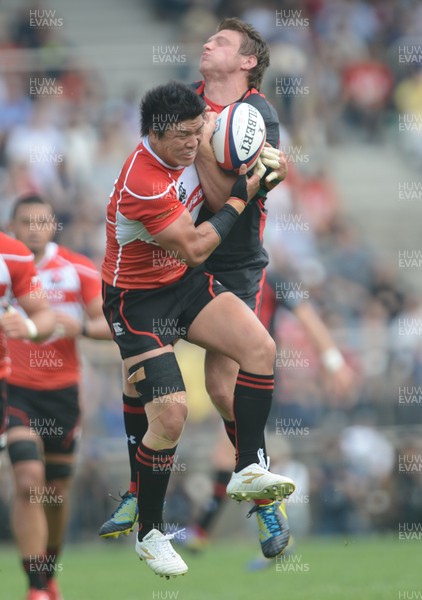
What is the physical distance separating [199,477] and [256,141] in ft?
24.0

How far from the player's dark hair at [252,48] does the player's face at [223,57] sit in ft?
0.15

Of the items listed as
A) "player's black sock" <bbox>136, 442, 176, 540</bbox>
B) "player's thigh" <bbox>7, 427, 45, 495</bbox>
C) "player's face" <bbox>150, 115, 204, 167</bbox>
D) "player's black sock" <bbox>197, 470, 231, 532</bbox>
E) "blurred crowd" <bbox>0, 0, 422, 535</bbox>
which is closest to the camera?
"player's face" <bbox>150, 115, 204, 167</bbox>

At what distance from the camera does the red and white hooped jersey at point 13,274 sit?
8.09 m

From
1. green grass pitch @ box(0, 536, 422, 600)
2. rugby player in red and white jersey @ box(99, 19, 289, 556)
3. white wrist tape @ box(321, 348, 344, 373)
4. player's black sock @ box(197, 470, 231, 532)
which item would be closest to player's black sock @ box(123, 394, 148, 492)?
rugby player in red and white jersey @ box(99, 19, 289, 556)

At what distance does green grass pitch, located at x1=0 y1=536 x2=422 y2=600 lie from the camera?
9172 millimetres

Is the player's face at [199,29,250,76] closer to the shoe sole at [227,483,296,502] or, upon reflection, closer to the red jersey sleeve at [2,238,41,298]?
the red jersey sleeve at [2,238,41,298]

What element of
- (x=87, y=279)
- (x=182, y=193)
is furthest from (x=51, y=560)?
(x=182, y=193)

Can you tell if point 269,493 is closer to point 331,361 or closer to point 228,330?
point 228,330

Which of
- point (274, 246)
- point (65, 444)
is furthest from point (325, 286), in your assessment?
point (65, 444)

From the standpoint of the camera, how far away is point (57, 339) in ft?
31.5

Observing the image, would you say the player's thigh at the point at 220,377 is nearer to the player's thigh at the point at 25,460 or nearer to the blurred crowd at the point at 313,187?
the player's thigh at the point at 25,460

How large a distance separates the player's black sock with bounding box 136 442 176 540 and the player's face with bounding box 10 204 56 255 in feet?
8.72

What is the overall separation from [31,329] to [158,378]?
1374 mm

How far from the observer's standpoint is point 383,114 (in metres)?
19.7
